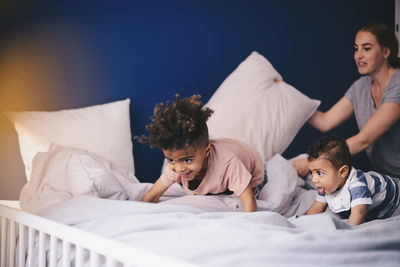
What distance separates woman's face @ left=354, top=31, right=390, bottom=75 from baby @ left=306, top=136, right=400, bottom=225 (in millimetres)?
649

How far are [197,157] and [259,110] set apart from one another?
77cm

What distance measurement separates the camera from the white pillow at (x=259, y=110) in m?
1.98

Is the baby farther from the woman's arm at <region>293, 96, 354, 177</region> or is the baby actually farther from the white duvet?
the woman's arm at <region>293, 96, 354, 177</region>

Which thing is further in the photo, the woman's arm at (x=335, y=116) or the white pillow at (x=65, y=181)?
the woman's arm at (x=335, y=116)

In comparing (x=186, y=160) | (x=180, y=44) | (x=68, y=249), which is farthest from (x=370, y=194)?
(x=180, y=44)

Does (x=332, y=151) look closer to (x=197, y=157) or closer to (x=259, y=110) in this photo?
(x=197, y=157)

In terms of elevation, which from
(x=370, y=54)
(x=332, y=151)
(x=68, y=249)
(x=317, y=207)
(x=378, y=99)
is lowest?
(x=317, y=207)

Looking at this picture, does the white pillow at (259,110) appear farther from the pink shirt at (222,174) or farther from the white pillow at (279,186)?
the pink shirt at (222,174)

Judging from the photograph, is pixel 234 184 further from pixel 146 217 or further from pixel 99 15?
pixel 99 15

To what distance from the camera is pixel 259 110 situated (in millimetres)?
2043

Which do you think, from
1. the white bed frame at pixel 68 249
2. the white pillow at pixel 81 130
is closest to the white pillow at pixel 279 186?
the white pillow at pixel 81 130

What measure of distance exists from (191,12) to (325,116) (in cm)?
85

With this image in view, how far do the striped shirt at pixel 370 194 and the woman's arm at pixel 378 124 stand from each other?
0.37m

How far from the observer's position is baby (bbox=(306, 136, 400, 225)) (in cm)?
140
